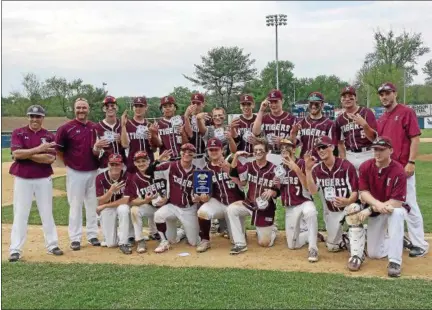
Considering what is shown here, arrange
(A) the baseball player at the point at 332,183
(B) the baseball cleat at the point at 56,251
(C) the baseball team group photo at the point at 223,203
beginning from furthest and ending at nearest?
(B) the baseball cleat at the point at 56,251 → (A) the baseball player at the point at 332,183 → (C) the baseball team group photo at the point at 223,203

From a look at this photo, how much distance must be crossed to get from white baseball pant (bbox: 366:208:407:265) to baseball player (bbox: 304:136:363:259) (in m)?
0.36

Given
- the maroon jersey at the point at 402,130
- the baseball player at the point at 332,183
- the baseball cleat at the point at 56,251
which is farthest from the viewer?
the baseball cleat at the point at 56,251

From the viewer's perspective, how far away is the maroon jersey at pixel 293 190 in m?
6.36

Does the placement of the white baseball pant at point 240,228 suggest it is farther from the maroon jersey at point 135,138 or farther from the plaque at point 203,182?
the maroon jersey at point 135,138

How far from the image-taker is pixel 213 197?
22.1 ft

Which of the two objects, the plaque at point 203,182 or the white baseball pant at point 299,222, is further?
the plaque at point 203,182

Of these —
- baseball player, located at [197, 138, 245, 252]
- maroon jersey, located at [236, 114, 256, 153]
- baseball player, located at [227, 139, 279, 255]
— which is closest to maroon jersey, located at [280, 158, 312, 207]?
baseball player, located at [227, 139, 279, 255]

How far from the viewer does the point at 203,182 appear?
6.53 metres

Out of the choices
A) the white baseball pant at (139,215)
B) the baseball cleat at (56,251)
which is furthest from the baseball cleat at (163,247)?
the baseball cleat at (56,251)

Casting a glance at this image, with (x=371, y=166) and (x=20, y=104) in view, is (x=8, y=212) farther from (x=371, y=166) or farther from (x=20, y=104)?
(x=20, y=104)

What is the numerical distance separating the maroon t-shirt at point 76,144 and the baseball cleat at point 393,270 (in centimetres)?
405

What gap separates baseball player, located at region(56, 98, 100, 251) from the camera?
22.1 feet

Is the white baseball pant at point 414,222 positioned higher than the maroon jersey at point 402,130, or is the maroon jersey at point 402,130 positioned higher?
the maroon jersey at point 402,130

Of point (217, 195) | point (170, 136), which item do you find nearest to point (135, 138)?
point (170, 136)
